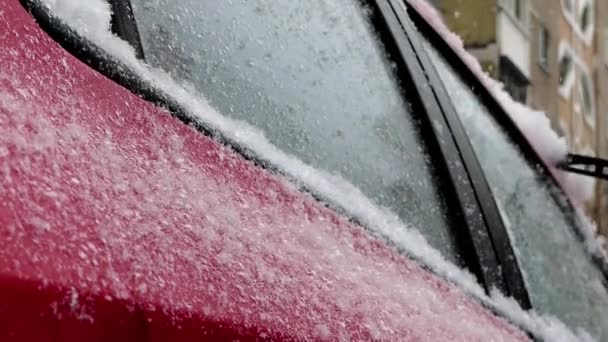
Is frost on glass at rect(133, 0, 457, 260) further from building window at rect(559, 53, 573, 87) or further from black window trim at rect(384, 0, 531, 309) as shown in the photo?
building window at rect(559, 53, 573, 87)

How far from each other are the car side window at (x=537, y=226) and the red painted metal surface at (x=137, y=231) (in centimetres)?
79

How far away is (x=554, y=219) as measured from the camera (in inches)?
78.1

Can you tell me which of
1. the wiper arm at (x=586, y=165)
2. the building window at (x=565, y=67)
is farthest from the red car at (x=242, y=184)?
the building window at (x=565, y=67)

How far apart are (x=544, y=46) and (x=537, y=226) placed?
20324mm

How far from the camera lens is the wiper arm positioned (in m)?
2.15

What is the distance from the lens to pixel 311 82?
3.98ft

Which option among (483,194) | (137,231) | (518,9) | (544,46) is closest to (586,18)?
(544,46)

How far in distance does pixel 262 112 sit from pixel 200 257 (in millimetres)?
366

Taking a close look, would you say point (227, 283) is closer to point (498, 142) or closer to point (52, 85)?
point (52, 85)

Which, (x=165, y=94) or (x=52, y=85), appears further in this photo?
(x=165, y=94)

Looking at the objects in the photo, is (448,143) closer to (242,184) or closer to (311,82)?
(311,82)

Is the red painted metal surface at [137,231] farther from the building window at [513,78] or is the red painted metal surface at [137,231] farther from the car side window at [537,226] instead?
the building window at [513,78]

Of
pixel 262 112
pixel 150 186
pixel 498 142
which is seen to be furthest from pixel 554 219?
pixel 150 186

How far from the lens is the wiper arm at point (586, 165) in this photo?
2154 millimetres
